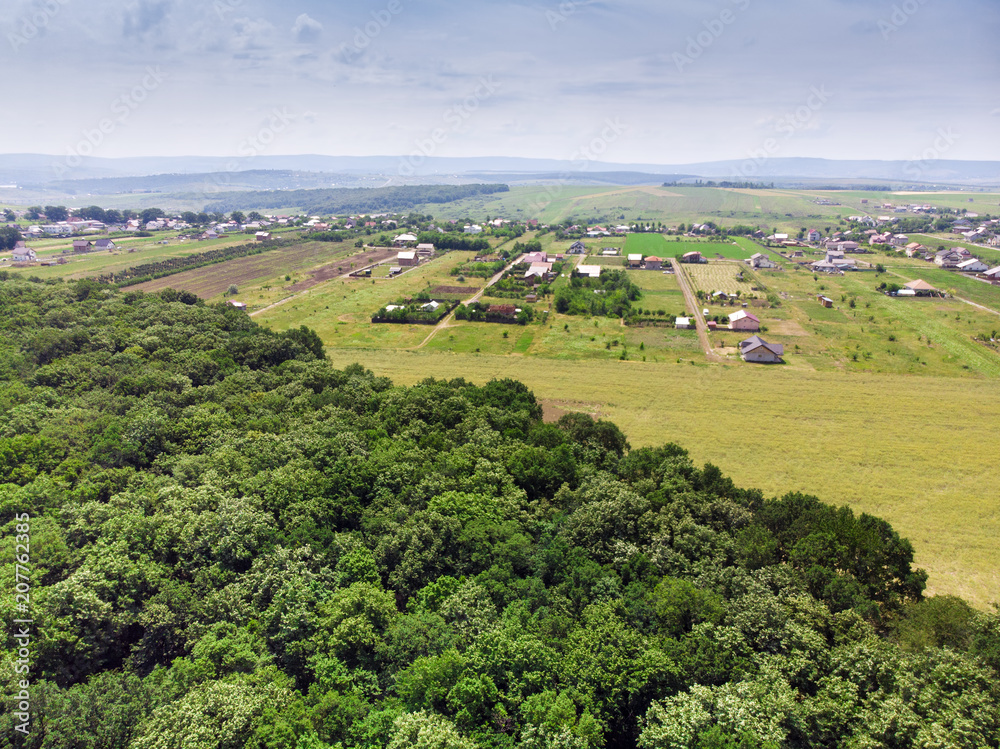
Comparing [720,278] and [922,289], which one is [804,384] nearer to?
[720,278]

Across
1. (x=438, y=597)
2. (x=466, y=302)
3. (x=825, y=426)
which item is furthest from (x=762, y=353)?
(x=438, y=597)

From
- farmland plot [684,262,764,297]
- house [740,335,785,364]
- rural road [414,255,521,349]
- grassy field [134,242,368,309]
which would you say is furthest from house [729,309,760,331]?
grassy field [134,242,368,309]

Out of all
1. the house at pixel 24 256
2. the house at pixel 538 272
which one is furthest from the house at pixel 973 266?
the house at pixel 24 256

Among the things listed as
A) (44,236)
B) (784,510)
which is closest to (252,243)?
(44,236)

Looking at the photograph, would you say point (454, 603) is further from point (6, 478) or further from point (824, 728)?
point (6, 478)

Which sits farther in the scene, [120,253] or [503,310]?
[120,253]
